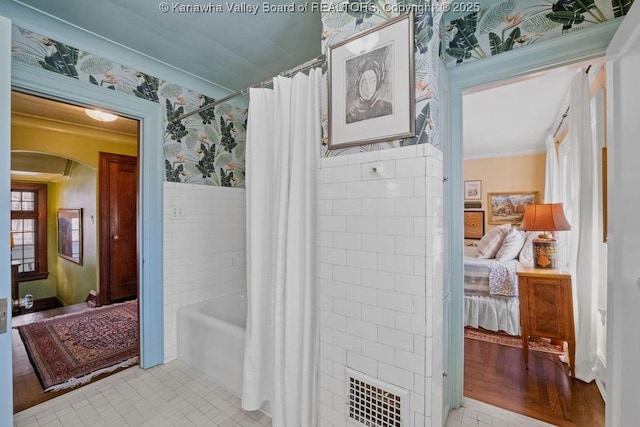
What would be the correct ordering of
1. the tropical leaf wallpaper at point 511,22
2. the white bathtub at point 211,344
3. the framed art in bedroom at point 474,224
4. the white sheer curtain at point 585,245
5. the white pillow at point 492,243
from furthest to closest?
the framed art in bedroom at point 474,224, the white pillow at point 492,243, the white sheer curtain at point 585,245, the white bathtub at point 211,344, the tropical leaf wallpaper at point 511,22

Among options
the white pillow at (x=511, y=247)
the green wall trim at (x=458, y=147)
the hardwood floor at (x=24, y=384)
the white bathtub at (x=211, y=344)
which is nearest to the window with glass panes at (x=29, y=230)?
the hardwood floor at (x=24, y=384)

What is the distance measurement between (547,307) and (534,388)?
585 millimetres

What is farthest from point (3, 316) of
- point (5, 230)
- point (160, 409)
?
point (160, 409)

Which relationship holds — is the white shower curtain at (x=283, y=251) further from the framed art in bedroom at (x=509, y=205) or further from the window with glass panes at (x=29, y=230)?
the window with glass panes at (x=29, y=230)

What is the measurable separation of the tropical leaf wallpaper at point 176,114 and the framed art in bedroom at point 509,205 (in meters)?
4.60

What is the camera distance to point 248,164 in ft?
5.36

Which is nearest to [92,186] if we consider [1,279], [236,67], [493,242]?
[236,67]

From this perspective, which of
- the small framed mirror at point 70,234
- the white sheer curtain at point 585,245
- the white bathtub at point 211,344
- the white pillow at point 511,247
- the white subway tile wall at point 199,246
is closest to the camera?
the white bathtub at point 211,344

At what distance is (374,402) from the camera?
117 cm

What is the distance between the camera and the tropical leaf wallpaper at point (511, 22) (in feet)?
4.22

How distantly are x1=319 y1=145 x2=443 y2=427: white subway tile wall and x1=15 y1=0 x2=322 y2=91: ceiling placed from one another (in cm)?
105

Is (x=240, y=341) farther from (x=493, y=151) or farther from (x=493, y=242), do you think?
(x=493, y=151)

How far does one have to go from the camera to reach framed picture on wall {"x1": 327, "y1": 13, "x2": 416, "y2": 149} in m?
1.12

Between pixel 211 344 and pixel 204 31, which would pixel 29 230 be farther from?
Answer: pixel 204 31
